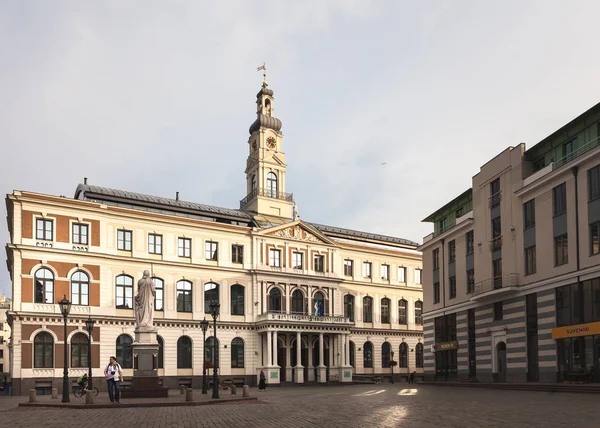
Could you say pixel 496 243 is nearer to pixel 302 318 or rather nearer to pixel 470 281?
pixel 470 281

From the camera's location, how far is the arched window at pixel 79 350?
58.0 meters

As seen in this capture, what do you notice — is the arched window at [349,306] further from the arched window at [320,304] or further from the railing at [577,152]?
the railing at [577,152]

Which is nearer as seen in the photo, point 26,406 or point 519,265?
point 26,406

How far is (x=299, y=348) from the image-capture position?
68125mm

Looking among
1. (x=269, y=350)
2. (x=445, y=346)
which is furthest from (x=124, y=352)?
(x=445, y=346)

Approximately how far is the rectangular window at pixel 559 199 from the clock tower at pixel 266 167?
40430 millimetres

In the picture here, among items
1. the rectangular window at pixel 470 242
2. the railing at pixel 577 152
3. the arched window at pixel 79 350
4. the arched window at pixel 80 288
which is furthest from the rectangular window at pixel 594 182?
the arched window at pixel 79 350

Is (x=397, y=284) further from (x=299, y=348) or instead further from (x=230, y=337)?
(x=230, y=337)

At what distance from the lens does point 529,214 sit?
44.0m

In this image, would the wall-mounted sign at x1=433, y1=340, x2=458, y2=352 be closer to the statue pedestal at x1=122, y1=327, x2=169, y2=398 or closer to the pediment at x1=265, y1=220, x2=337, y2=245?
the pediment at x1=265, y1=220, x2=337, y2=245

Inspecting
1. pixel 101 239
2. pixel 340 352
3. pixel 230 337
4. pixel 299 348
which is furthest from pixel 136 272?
pixel 340 352

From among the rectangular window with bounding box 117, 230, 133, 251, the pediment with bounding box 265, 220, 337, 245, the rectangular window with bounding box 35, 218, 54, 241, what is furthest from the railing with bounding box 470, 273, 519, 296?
the rectangular window with bounding box 35, 218, 54, 241

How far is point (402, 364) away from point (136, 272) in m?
34.5

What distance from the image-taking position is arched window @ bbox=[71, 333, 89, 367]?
5803 centimetres
